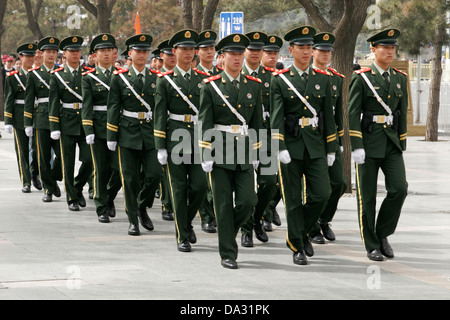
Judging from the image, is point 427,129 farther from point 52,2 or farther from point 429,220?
point 52,2

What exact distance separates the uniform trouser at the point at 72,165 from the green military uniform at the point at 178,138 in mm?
3041

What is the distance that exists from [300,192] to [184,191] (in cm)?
130

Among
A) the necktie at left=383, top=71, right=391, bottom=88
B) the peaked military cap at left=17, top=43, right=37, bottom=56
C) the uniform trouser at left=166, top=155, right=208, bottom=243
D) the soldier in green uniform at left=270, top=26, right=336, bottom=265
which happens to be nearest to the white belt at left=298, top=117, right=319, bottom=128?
the soldier in green uniform at left=270, top=26, right=336, bottom=265

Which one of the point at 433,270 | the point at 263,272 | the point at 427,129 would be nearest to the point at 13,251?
the point at 263,272

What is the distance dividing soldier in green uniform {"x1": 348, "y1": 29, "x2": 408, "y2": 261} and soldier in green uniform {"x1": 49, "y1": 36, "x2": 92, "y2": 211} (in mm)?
4610

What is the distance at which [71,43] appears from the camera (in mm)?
12664

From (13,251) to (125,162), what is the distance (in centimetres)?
182

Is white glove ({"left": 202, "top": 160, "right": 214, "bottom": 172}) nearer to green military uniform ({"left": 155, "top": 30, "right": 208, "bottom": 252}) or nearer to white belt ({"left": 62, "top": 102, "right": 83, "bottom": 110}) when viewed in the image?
green military uniform ({"left": 155, "top": 30, "right": 208, "bottom": 252})

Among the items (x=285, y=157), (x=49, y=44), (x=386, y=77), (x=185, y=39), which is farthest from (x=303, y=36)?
(x=49, y=44)

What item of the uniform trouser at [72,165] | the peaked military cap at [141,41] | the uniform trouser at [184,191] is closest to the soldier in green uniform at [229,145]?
the uniform trouser at [184,191]

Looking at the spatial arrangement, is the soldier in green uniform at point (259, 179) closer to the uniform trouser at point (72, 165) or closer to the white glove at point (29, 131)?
the uniform trouser at point (72, 165)

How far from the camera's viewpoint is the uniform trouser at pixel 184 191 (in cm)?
959

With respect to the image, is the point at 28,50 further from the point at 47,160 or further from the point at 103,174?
the point at 103,174

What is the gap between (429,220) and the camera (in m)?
11.8
